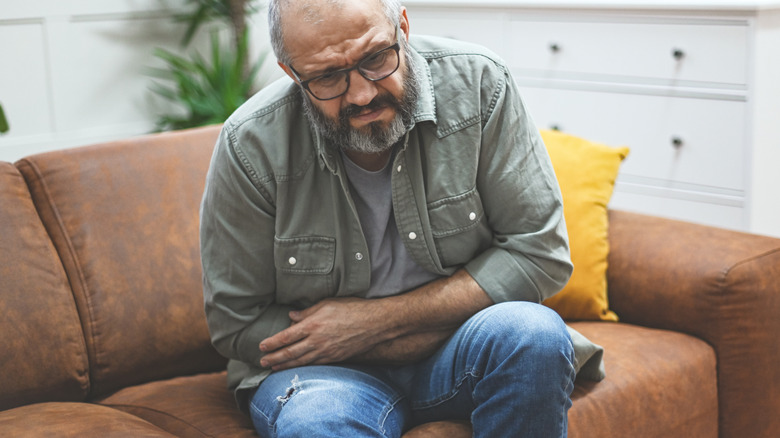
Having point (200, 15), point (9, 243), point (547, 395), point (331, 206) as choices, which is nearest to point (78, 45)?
point (200, 15)

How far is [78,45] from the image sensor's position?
3291 millimetres

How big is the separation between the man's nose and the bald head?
86 mm

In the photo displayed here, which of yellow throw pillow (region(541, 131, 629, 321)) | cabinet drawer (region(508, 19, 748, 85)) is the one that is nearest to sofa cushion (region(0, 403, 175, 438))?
yellow throw pillow (region(541, 131, 629, 321))

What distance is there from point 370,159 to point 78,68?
7.07 feet

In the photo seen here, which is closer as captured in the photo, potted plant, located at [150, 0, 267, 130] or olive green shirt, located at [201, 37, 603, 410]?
olive green shirt, located at [201, 37, 603, 410]

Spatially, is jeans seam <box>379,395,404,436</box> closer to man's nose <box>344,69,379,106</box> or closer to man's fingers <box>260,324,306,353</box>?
man's fingers <box>260,324,306,353</box>

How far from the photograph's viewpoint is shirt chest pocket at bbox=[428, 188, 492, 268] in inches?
59.7

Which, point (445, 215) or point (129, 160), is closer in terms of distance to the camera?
point (445, 215)

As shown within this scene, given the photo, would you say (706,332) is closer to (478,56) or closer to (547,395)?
(547,395)

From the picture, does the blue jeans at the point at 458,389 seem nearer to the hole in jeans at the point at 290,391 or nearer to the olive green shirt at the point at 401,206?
the hole in jeans at the point at 290,391

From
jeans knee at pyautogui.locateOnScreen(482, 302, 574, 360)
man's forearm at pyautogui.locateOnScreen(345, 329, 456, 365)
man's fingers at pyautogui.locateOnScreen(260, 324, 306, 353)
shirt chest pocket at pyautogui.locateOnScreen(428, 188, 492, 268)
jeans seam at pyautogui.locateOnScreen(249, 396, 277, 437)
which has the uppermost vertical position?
shirt chest pocket at pyautogui.locateOnScreen(428, 188, 492, 268)

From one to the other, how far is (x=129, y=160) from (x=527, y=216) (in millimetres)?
838

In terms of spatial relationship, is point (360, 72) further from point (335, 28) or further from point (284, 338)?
point (284, 338)

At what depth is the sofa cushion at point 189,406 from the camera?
1.51m
